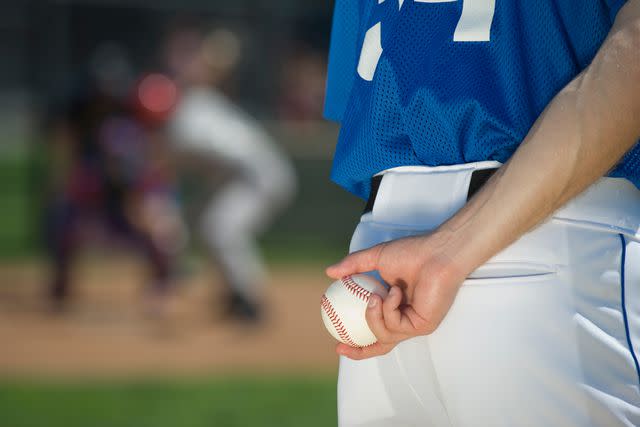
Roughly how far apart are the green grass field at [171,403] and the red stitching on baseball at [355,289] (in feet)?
9.93

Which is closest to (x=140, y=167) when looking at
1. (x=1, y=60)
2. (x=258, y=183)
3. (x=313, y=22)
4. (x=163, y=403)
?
(x=258, y=183)

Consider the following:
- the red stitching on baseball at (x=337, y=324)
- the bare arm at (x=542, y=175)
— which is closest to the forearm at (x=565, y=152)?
the bare arm at (x=542, y=175)

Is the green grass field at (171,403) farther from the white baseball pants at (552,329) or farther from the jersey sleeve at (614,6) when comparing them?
the jersey sleeve at (614,6)

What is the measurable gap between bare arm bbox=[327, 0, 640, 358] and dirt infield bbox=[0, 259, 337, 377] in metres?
4.36

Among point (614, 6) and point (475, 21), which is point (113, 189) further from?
point (614, 6)

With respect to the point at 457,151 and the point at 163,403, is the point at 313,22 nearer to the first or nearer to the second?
the point at 163,403

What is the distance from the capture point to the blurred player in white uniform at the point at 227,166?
654 cm

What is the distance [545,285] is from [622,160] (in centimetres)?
22

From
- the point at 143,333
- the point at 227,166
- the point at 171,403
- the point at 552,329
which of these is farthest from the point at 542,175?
the point at 227,166

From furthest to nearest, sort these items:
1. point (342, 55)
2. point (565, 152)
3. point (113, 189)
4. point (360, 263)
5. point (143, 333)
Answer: point (113, 189), point (143, 333), point (342, 55), point (360, 263), point (565, 152)

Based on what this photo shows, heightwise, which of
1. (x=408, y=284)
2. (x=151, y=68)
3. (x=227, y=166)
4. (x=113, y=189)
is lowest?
(x=113, y=189)

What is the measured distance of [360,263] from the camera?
1.15m

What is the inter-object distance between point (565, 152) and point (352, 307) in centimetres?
39

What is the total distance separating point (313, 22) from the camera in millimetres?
16438
